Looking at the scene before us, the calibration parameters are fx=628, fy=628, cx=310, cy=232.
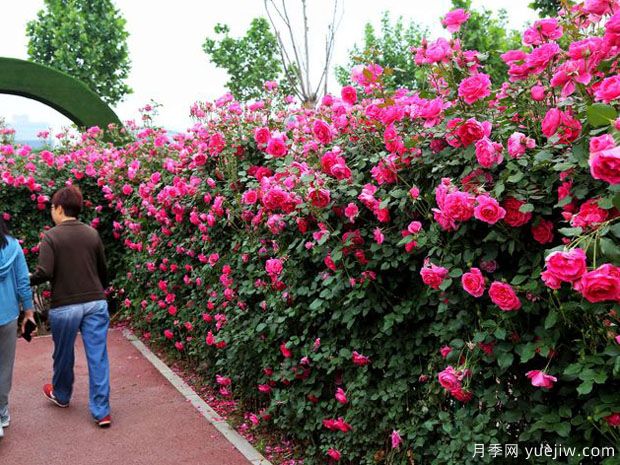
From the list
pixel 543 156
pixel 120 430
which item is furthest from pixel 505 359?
pixel 120 430

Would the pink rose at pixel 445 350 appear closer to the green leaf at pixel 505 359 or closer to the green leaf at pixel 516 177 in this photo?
the green leaf at pixel 505 359

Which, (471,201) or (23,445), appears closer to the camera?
(471,201)

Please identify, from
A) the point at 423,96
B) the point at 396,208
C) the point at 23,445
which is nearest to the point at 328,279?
the point at 396,208

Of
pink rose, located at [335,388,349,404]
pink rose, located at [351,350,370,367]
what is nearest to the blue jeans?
pink rose, located at [335,388,349,404]

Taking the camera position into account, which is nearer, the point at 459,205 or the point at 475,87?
the point at 459,205

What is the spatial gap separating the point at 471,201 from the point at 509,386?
2.62 feet

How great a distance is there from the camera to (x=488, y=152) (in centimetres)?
244

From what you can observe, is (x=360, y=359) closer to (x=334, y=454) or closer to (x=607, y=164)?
(x=334, y=454)

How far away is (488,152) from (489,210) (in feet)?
0.89

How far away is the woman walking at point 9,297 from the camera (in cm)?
444

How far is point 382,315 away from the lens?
10.9 feet

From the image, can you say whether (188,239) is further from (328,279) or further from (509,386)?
(509,386)

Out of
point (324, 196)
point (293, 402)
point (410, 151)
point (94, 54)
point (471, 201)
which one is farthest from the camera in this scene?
point (94, 54)

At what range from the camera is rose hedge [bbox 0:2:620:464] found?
86.7 inches
